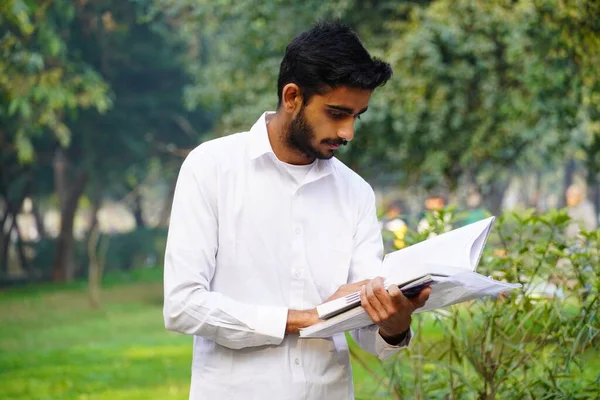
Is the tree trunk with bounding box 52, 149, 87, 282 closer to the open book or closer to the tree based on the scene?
the tree

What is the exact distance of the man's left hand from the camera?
2.42 metres

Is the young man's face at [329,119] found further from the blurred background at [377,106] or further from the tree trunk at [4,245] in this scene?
the tree trunk at [4,245]

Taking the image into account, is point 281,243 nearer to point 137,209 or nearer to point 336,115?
point 336,115

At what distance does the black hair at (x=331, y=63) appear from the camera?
262cm

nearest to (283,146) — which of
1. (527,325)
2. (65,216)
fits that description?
(527,325)

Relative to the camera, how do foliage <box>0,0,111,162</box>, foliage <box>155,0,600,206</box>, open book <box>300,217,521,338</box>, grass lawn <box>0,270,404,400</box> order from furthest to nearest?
foliage <box>0,0,111,162</box>, foliage <box>155,0,600,206</box>, grass lawn <box>0,270,404,400</box>, open book <box>300,217,521,338</box>

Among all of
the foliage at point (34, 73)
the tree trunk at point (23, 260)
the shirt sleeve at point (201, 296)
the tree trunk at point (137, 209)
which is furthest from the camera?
the tree trunk at point (137, 209)

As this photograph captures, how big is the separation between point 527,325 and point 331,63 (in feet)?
7.56

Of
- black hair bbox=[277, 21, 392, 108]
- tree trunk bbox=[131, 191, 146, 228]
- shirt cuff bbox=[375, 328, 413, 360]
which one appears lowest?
tree trunk bbox=[131, 191, 146, 228]

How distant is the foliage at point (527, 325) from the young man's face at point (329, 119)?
1.81 metres

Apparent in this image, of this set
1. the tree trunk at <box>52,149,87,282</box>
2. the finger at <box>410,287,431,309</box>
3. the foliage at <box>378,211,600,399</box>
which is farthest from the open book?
the tree trunk at <box>52,149,87,282</box>

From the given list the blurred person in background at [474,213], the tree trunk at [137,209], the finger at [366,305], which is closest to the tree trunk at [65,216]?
the tree trunk at [137,209]

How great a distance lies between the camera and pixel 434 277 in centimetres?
234

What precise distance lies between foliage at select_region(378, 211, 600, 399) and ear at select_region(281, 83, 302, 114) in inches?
72.9
